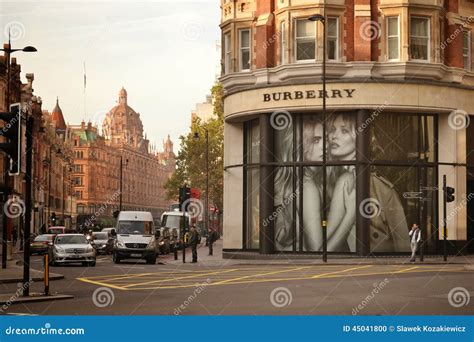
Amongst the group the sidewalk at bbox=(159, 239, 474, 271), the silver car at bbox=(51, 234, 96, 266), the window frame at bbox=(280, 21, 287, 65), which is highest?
the window frame at bbox=(280, 21, 287, 65)

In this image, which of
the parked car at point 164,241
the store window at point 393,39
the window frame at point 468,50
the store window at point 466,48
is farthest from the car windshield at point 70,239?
the store window at point 466,48

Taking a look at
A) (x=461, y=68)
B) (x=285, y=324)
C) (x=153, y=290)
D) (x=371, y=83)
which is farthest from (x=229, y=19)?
(x=285, y=324)

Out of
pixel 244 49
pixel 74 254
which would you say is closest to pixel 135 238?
pixel 74 254

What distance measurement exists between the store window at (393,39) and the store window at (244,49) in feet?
23.8

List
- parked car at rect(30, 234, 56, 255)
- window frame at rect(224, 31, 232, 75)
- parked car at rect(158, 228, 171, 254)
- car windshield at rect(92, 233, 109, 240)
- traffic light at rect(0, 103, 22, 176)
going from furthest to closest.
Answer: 1. car windshield at rect(92, 233, 109, 240)
2. parked car at rect(158, 228, 171, 254)
3. parked car at rect(30, 234, 56, 255)
4. window frame at rect(224, 31, 232, 75)
5. traffic light at rect(0, 103, 22, 176)

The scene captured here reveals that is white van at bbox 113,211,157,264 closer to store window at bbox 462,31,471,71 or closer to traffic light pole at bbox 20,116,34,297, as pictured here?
store window at bbox 462,31,471,71

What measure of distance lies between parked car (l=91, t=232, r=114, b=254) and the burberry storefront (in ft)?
51.0

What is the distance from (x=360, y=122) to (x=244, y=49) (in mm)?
7862

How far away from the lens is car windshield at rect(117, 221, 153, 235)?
143 ft

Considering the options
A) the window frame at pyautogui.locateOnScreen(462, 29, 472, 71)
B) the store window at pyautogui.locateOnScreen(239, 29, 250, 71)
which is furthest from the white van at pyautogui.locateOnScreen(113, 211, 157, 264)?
the window frame at pyautogui.locateOnScreen(462, 29, 472, 71)

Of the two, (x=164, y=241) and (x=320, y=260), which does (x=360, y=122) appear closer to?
(x=320, y=260)

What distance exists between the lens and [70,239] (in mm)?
40000

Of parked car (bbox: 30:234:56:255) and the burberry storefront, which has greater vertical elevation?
the burberry storefront

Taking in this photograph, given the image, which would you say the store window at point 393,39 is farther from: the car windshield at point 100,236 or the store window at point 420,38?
the car windshield at point 100,236
